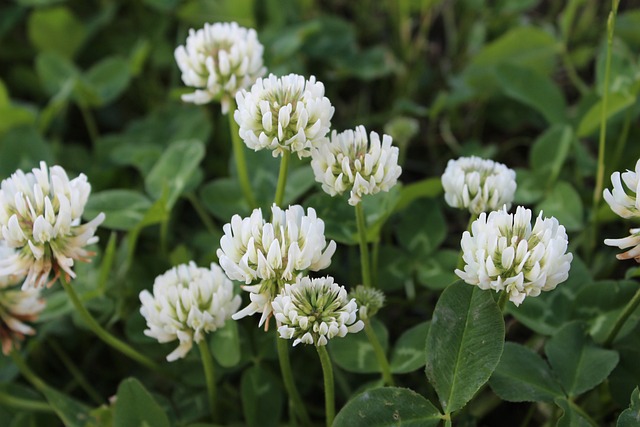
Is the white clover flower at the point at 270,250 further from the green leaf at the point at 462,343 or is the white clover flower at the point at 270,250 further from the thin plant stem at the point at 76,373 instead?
the thin plant stem at the point at 76,373

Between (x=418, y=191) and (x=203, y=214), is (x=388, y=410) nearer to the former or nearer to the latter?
(x=418, y=191)

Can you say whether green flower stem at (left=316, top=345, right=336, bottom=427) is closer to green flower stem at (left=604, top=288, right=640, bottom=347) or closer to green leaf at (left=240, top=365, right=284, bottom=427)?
green leaf at (left=240, top=365, right=284, bottom=427)

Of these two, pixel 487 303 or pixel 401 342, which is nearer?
pixel 487 303

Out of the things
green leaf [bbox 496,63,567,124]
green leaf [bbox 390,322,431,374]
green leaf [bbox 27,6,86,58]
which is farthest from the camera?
green leaf [bbox 27,6,86,58]

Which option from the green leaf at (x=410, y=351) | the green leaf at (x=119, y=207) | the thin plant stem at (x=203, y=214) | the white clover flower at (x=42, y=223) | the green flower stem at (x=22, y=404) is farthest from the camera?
the thin plant stem at (x=203, y=214)

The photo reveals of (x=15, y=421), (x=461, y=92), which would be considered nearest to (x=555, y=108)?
(x=461, y=92)

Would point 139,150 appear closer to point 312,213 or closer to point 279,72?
point 279,72

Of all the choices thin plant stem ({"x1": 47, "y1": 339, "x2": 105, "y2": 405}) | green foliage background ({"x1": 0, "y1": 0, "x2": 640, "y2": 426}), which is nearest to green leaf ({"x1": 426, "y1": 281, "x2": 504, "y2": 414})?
green foliage background ({"x1": 0, "y1": 0, "x2": 640, "y2": 426})

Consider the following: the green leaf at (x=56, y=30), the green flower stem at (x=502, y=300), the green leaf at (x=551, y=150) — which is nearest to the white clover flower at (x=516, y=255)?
the green flower stem at (x=502, y=300)
